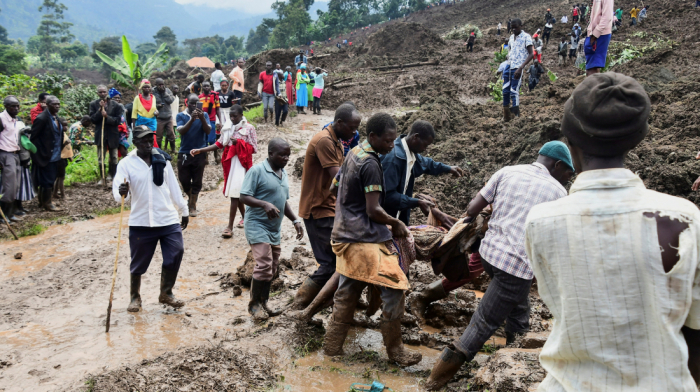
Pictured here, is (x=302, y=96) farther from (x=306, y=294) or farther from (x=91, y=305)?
(x=306, y=294)

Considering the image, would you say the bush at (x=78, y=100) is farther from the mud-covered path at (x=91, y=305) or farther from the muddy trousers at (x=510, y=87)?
the muddy trousers at (x=510, y=87)

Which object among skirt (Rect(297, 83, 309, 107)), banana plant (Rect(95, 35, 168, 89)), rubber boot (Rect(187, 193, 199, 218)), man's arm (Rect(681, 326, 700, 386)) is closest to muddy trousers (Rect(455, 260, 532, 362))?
man's arm (Rect(681, 326, 700, 386))

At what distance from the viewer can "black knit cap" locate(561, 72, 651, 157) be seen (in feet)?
4.56

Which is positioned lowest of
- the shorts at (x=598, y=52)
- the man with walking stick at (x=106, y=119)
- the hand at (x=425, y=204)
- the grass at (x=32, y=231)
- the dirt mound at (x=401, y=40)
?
the grass at (x=32, y=231)

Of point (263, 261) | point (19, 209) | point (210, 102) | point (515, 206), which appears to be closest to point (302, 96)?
point (210, 102)

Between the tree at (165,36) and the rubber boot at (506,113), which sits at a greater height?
the tree at (165,36)

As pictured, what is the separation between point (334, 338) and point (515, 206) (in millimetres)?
1700

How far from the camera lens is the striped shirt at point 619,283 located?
132cm

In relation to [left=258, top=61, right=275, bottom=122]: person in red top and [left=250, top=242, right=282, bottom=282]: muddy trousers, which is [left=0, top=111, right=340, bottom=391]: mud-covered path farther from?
[left=258, top=61, right=275, bottom=122]: person in red top

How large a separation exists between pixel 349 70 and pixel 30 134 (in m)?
17.9

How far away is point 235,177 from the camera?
22.2 feet

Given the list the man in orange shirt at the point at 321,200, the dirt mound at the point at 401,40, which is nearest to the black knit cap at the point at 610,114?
the man in orange shirt at the point at 321,200

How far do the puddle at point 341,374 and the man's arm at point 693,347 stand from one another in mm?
2147

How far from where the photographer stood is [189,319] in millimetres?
4754
